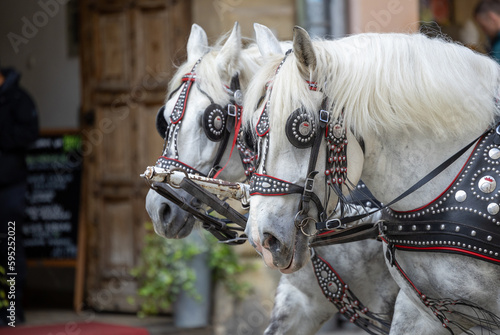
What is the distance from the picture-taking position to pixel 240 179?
3385mm

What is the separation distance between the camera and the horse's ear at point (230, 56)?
3314 mm

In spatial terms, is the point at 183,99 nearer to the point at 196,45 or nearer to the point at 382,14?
the point at 196,45

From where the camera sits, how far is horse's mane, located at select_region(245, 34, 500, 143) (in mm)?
2301

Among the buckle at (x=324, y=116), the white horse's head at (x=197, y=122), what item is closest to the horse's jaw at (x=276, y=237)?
the buckle at (x=324, y=116)

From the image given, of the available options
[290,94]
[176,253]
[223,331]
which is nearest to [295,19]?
[176,253]

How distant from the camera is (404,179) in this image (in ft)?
7.78

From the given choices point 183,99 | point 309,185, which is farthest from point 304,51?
point 183,99

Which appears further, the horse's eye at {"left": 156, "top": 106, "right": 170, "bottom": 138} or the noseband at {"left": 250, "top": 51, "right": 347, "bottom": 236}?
the horse's eye at {"left": 156, "top": 106, "right": 170, "bottom": 138}

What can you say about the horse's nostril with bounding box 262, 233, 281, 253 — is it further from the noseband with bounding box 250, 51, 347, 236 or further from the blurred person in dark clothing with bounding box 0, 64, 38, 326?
the blurred person in dark clothing with bounding box 0, 64, 38, 326

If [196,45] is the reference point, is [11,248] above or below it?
below

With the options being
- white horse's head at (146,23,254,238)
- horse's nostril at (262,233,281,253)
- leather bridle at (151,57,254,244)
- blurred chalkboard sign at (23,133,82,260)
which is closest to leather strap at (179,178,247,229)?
leather bridle at (151,57,254,244)

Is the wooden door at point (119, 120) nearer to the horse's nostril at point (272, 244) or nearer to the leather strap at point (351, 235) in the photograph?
the leather strap at point (351, 235)

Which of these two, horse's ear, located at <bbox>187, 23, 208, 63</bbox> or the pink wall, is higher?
the pink wall

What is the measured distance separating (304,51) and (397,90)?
0.33 metres
